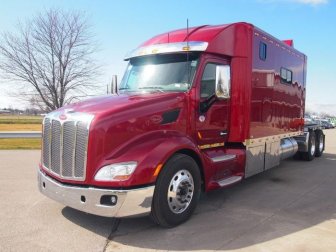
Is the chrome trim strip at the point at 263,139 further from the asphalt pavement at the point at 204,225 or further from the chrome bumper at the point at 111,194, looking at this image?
the chrome bumper at the point at 111,194

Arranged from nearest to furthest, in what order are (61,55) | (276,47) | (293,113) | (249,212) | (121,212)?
1. (121,212)
2. (249,212)
3. (276,47)
4. (293,113)
5. (61,55)

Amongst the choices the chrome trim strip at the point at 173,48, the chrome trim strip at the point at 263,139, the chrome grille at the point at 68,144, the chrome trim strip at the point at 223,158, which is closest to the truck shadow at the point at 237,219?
the chrome trim strip at the point at 223,158

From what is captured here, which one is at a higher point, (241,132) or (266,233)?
(241,132)

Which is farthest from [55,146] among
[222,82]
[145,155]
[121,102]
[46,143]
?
[222,82]

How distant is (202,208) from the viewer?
6.18 meters

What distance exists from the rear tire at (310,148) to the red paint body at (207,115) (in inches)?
107

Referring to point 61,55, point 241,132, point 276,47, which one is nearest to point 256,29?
point 276,47

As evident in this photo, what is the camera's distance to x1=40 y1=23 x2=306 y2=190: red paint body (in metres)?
4.81

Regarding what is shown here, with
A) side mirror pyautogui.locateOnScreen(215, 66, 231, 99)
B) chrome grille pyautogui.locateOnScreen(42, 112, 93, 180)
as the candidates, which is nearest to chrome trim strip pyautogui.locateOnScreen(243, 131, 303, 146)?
side mirror pyautogui.locateOnScreen(215, 66, 231, 99)

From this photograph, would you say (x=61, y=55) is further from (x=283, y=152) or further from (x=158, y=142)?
(x=158, y=142)

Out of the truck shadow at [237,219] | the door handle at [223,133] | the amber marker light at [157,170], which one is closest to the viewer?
the truck shadow at [237,219]

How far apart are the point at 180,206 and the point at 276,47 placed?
15.7ft

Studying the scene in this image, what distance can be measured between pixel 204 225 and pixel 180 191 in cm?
60

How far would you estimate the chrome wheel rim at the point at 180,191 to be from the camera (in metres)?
5.20
